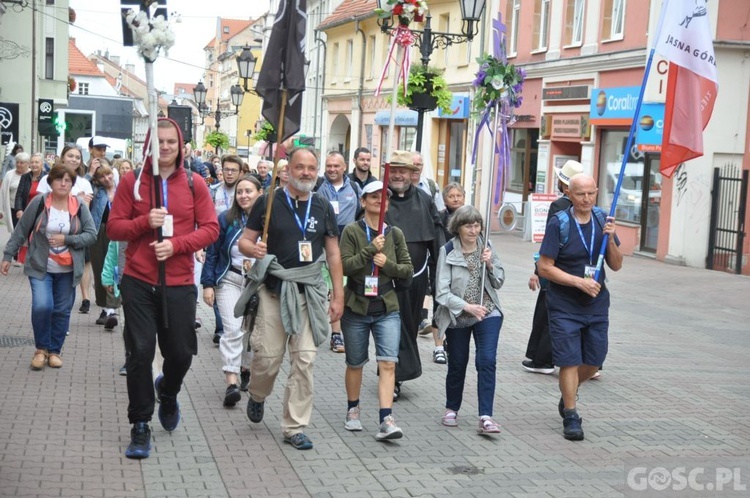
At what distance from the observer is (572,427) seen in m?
7.58

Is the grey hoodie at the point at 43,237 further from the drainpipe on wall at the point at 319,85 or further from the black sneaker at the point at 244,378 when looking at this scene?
the drainpipe on wall at the point at 319,85

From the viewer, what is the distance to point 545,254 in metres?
7.62

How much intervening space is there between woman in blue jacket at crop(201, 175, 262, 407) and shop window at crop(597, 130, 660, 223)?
16479 millimetres

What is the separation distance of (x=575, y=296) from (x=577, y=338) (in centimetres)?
30

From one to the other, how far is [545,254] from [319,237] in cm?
163

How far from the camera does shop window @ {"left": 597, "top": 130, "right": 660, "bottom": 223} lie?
24.8m

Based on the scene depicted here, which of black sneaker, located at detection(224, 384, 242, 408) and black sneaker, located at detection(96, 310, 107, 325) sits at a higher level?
black sneaker, located at detection(224, 384, 242, 408)

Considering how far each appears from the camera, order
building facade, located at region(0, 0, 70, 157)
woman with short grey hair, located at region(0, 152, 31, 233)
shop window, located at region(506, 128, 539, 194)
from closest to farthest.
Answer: woman with short grey hair, located at region(0, 152, 31, 233)
shop window, located at region(506, 128, 539, 194)
building facade, located at region(0, 0, 70, 157)

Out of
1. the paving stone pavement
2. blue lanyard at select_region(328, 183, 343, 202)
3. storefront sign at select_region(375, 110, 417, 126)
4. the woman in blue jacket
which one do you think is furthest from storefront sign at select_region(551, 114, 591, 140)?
the woman in blue jacket

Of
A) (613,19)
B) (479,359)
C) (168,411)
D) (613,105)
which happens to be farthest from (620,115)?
(168,411)

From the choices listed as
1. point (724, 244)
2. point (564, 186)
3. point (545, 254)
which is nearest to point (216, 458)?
point (545, 254)

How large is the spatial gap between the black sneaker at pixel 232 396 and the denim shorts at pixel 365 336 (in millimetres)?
1104

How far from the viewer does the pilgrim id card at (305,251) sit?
23.2 ft

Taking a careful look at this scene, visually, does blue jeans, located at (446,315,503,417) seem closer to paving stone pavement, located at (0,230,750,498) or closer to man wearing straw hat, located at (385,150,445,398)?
paving stone pavement, located at (0,230,750,498)
